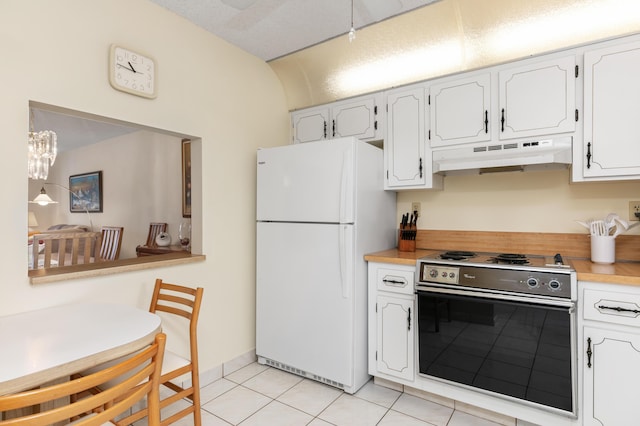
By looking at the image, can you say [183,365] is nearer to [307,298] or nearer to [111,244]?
[307,298]

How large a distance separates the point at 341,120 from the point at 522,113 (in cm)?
132

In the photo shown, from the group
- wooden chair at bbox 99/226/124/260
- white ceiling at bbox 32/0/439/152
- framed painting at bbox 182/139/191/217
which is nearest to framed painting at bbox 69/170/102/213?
wooden chair at bbox 99/226/124/260

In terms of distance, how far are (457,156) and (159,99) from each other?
77.5 inches

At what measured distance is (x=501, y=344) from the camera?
6.24 ft

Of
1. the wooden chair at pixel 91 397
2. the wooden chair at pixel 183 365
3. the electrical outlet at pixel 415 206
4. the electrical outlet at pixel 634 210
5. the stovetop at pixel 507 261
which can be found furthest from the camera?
the electrical outlet at pixel 415 206

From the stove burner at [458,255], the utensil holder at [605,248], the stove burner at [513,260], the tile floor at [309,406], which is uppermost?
the utensil holder at [605,248]

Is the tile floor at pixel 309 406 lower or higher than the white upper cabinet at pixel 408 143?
lower

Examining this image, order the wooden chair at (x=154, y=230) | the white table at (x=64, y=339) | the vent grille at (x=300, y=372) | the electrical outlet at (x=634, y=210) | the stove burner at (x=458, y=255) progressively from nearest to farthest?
the white table at (x=64, y=339) → the electrical outlet at (x=634, y=210) → the stove burner at (x=458, y=255) → the vent grille at (x=300, y=372) → the wooden chair at (x=154, y=230)

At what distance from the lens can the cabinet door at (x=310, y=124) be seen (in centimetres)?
301

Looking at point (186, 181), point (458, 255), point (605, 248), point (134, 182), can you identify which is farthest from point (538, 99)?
point (134, 182)

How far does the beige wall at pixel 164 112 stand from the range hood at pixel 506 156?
1.51 m

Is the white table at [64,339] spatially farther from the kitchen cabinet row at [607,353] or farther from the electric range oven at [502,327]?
the kitchen cabinet row at [607,353]

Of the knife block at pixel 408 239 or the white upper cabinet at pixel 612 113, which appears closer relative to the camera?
the white upper cabinet at pixel 612 113

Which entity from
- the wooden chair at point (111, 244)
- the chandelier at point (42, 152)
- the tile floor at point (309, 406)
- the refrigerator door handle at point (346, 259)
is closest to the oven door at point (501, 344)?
→ the tile floor at point (309, 406)
